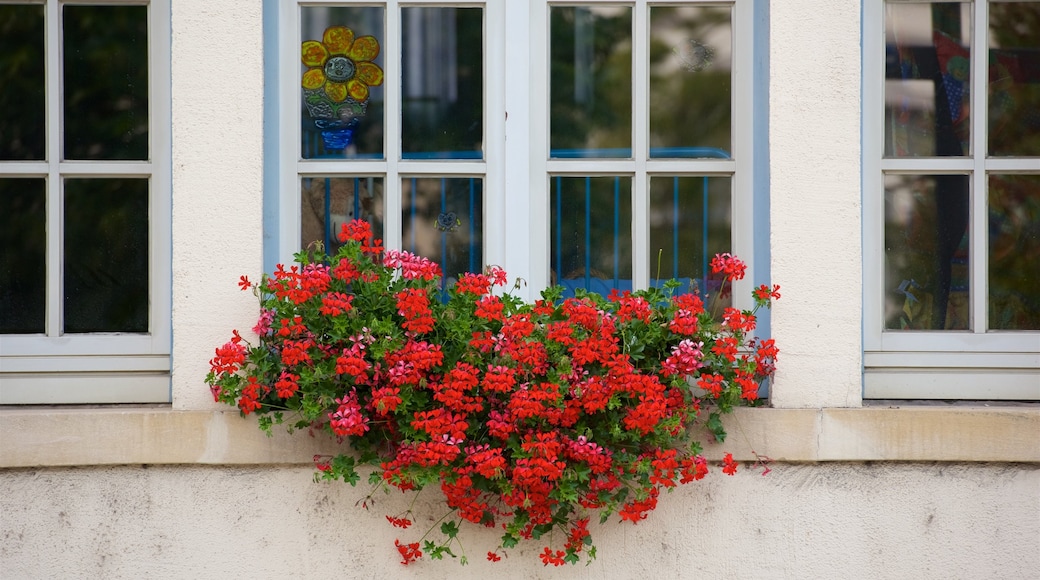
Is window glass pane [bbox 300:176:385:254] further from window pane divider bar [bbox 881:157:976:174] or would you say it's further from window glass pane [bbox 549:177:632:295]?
window pane divider bar [bbox 881:157:976:174]

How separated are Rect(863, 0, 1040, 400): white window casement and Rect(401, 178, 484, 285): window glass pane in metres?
1.45

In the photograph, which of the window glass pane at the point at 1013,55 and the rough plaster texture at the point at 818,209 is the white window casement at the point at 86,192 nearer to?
the rough plaster texture at the point at 818,209

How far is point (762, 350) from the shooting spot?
3127mm

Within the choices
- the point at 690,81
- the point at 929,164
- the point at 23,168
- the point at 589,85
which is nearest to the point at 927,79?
the point at 929,164

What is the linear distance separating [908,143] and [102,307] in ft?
10.0

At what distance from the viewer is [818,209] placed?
128 inches

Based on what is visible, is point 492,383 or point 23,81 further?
point 23,81

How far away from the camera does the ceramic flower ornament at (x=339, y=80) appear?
3455 millimetres

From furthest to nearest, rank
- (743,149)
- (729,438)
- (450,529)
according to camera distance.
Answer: (743,149) < (729,438) < (450,529)

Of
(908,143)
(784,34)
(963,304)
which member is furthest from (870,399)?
(784,34)

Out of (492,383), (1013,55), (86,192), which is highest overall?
(1013,55)

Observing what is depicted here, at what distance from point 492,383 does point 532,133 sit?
3.40 feet

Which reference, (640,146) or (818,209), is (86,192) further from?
(818,209)

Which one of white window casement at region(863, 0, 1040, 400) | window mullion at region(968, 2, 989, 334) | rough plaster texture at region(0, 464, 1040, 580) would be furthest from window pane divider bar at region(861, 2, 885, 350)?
rough plaster texture at region(0, 464, 1040, 580)
